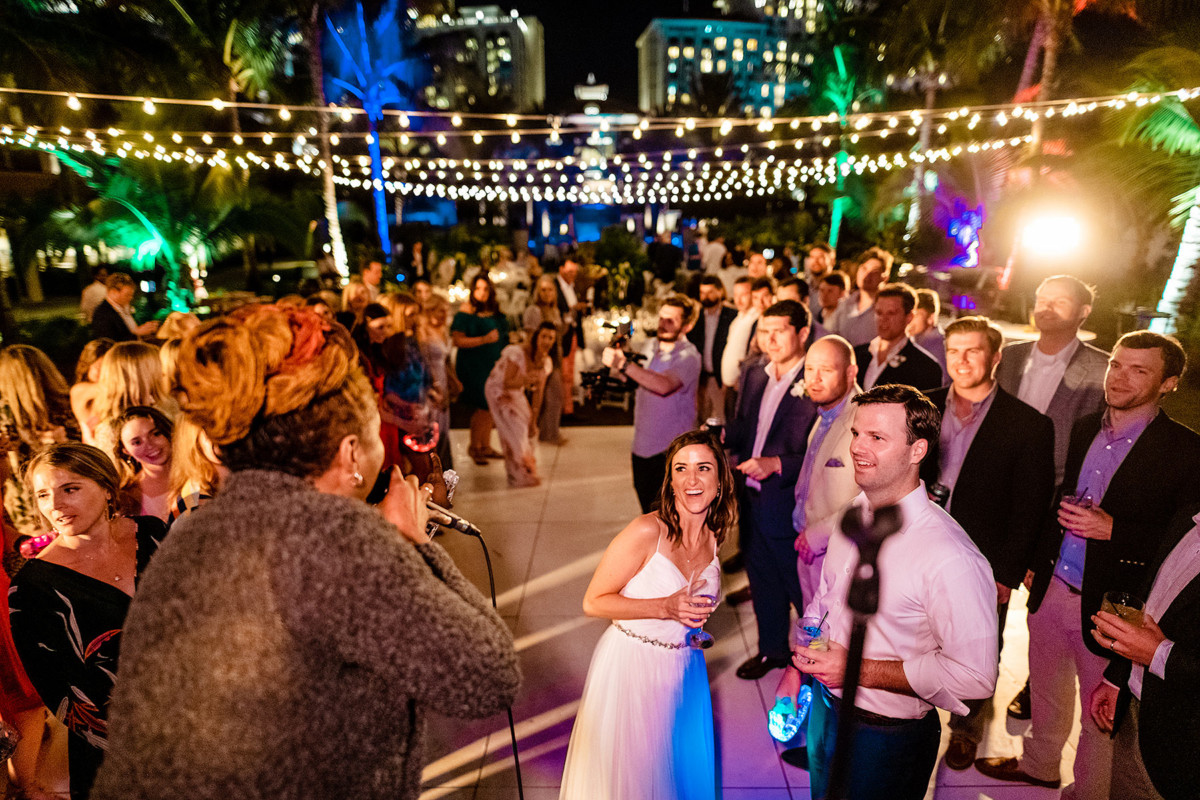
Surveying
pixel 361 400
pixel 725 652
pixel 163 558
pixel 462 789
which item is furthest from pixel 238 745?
pixel 725 652

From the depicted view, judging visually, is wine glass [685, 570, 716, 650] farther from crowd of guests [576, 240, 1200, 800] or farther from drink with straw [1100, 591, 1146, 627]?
drink with straw [1100, 591, 1146, 627]

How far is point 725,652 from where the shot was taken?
3.75m

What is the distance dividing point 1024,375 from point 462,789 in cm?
337

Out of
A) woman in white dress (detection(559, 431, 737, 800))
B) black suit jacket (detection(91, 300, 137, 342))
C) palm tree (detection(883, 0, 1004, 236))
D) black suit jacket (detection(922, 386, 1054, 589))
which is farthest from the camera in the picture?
palm tree (detection(883, 0, 1004, 236))

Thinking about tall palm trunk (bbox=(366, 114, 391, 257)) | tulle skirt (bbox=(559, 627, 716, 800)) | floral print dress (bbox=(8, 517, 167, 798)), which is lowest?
tulle skirt (bbox=(559, 627, 716, 800))

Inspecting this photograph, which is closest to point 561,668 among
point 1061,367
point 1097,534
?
point 1097,534

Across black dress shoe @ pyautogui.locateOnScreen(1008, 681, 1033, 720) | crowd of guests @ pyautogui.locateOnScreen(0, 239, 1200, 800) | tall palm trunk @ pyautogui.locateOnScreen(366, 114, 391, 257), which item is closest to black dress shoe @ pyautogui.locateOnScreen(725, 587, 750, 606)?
crowd of guests @ pyautogui.locateOnScreen(0, 239, 1200, 800)

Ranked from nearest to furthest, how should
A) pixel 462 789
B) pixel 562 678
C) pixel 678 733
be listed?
pixel 678 733, pixel 462 789, pixel 562 678

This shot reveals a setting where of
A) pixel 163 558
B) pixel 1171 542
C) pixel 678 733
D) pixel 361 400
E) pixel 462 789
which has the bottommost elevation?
pixel 462 789

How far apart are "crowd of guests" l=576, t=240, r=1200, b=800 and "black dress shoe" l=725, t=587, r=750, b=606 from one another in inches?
27.6

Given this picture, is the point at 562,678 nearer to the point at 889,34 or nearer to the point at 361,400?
the point at 361,400

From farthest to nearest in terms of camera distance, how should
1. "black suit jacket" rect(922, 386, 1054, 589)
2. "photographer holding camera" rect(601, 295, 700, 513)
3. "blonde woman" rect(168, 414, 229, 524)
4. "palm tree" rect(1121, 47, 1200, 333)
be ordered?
1. "palm tree" rect(1121, 47, 1200, 333)
2. "photographer holding camera" rect(601, 295, 700, 513)
3. "black suit jacket" rect(922, 386, 1054, 589)
4. "blonde woman" rect(168, 414, 229, 524)

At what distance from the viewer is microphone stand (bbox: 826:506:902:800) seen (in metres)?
1.59

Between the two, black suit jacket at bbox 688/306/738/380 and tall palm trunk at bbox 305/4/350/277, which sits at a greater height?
tall palm trunk at bbox 305/4/350/277
